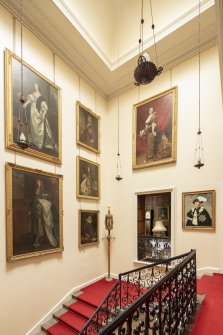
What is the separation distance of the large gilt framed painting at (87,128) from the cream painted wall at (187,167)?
4.07 ft

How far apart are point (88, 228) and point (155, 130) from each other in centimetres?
424

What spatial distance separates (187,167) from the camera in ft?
21.4

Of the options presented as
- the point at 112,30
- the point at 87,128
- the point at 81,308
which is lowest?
the point at 81,308

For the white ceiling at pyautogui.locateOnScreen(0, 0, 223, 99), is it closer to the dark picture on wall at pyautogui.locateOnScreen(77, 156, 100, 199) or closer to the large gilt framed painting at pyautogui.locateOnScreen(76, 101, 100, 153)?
the large gilt framed painting at pyautogui.locateOnScreen(76, 101, 100, 153)

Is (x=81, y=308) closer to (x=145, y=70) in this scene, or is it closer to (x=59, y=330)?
(x=59, y=330)

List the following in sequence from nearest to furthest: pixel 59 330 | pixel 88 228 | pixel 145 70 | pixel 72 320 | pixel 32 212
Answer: pixel 145 70 → pixel 59 330 → pixel 32 212 → pixel 72 320 → pixel 88 228

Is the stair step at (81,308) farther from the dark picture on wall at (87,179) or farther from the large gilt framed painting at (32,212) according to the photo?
the dark picture on wall at (87,179)

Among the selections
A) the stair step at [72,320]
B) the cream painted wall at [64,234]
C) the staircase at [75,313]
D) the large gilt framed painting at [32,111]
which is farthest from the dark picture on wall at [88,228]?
the large gilt framed painting at [32,111]

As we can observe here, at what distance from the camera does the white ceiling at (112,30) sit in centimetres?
583

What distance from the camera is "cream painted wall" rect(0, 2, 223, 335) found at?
16.7 ft

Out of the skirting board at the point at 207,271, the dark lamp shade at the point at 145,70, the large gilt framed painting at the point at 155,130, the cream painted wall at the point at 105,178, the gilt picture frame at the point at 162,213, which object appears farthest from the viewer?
the gilt picture frame at the point at 162,213

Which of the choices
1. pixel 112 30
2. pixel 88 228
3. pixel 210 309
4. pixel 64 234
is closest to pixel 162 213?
pixel 88 228

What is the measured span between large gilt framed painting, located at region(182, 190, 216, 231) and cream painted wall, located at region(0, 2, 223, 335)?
16cm

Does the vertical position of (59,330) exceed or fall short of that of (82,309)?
it falls short
